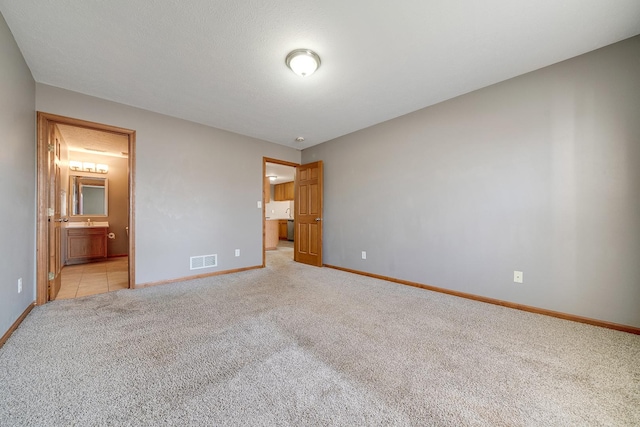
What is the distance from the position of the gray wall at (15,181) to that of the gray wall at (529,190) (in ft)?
13.1

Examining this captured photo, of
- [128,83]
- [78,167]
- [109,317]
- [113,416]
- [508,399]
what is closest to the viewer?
[113,416]

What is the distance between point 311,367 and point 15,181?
2934 mm

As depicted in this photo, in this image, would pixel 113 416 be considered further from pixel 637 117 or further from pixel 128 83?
pixel 637 117

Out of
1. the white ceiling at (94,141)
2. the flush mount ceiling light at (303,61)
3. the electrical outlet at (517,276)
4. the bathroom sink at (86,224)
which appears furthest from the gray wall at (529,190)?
the bathroom sink at (86,224)

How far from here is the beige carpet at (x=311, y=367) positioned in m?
1.23

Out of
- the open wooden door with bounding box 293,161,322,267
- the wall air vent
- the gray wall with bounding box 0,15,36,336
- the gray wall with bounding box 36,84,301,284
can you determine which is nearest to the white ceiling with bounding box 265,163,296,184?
the open wooden door with bounding box 293,161,322,267

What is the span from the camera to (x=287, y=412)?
4.04 feet

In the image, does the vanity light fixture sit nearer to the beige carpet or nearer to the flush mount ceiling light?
the beige carpet

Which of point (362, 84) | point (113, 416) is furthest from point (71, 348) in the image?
point (362, 84)

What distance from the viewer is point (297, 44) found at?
216 centimetres

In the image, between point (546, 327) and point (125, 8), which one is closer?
point (125, 8)

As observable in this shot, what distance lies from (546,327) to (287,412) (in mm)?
2409

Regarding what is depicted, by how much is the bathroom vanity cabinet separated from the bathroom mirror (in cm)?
67

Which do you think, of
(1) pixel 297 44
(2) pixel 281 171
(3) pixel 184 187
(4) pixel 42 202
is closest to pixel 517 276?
(1) pixel 297 44
